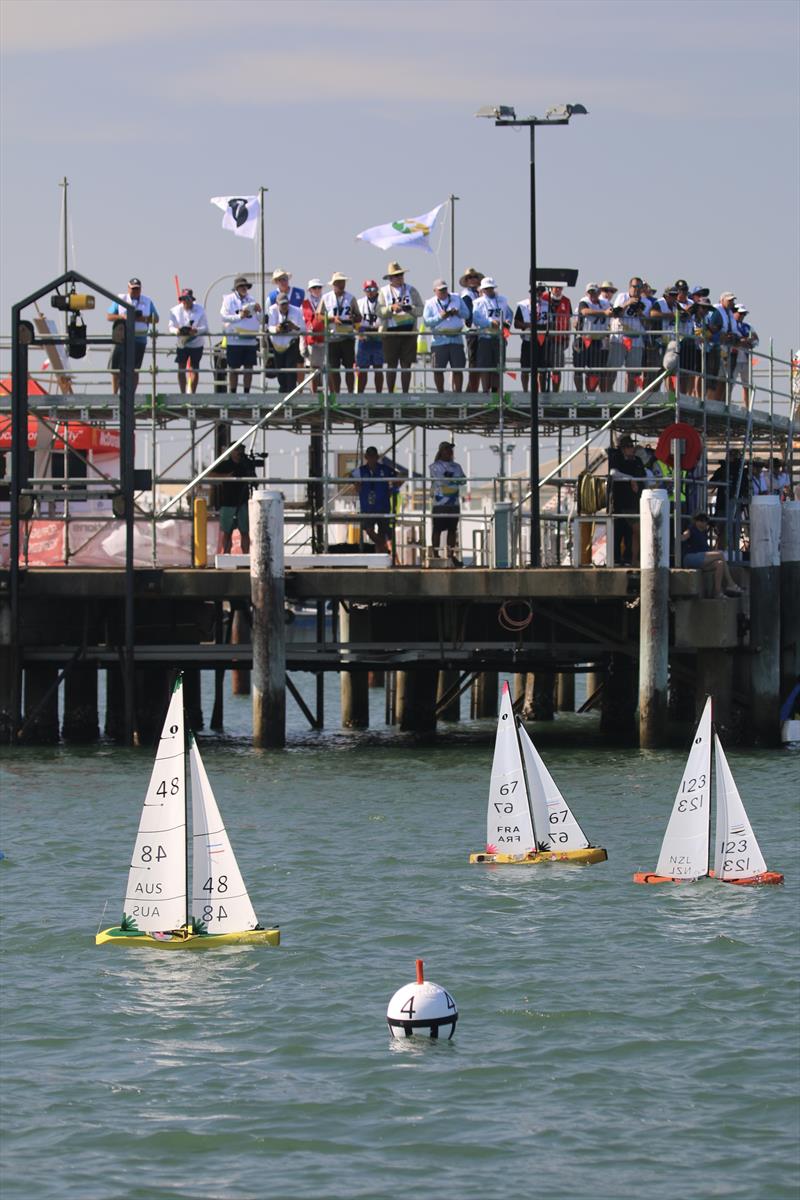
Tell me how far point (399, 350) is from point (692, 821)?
657 inches

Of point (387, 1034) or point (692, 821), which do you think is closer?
point (387, 1034)

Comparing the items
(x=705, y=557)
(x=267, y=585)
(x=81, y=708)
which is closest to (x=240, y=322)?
(x=267, y=585)

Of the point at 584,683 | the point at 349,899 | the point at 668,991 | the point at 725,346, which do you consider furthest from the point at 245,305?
the point at 584,683

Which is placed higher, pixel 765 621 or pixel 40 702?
pixel 765 621

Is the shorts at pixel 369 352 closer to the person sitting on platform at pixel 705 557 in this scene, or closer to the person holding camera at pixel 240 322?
the person holding camera at pixel 240 322

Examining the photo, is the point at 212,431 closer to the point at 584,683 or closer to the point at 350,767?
the point at 350,767

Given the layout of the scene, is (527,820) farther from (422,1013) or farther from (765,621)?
(765,621)

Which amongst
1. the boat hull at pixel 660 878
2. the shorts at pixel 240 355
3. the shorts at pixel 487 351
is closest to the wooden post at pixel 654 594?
the shorts at pixel 487 351

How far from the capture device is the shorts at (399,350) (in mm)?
40094

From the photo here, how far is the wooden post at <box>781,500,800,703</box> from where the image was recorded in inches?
1513

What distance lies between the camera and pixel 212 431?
4156 cm

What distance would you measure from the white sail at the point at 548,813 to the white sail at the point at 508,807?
0.15 m

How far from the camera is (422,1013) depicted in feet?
62.4

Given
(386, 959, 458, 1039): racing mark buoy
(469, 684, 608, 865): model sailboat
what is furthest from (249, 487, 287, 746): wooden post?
(386, 959, 458, 1039): racing mark buoy
